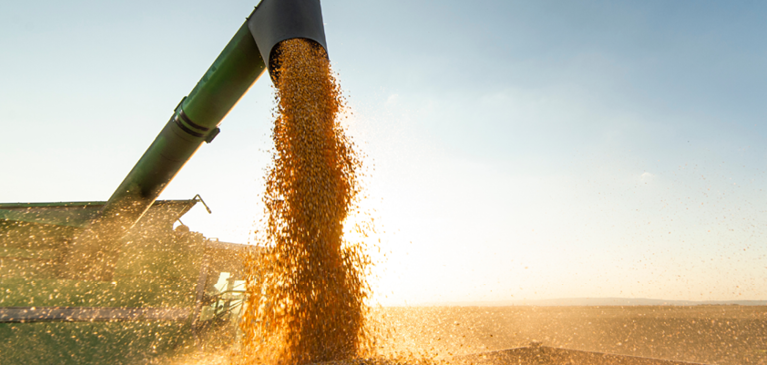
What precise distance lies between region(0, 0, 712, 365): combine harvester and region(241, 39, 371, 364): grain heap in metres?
0.47

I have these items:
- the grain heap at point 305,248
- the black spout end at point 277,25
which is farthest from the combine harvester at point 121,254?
the grain heap at point 305,248

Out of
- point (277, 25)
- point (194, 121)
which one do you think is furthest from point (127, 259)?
point (277, 25)

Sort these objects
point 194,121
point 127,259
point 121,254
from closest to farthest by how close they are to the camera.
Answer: point 194,121, point 121,254, point 127,259

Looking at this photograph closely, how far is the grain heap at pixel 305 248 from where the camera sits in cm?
267

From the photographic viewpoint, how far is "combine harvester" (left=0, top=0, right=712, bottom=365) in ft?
10.5

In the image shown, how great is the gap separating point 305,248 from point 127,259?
161 inches

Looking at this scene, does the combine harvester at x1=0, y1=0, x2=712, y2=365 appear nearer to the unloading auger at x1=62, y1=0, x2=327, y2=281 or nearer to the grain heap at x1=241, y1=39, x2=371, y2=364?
the unloading auger at x1=62, y1=0, x2=327, y2=281

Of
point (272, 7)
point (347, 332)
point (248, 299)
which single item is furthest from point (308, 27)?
point (347, 332)

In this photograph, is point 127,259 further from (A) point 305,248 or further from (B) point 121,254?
(A) point 305,248

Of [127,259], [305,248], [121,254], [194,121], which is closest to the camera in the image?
[305,248]

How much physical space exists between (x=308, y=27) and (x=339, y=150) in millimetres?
1400

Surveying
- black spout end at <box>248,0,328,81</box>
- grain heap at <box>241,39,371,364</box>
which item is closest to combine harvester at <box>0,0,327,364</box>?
black spout end at <box>248,0,328,81</box>

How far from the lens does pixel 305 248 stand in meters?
2.77

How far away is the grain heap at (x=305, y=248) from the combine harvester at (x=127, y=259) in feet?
1.56
